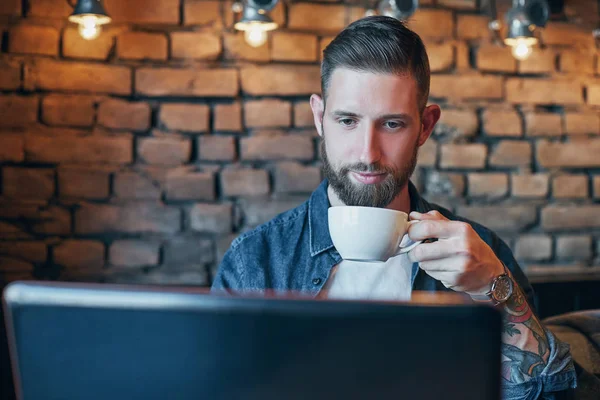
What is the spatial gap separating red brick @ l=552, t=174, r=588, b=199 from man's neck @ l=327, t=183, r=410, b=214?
104 centimetres

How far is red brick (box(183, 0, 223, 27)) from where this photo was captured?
6.90 ft

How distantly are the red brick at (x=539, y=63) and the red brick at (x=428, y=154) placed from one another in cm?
40

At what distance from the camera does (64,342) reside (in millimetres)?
508

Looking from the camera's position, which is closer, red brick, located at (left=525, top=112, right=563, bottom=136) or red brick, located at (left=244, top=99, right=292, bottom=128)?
red brick, located at (left=244, top=99, right=292, bottom=128)

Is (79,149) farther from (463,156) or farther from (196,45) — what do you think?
(463,156)

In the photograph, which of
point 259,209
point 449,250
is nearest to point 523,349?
point 449,250

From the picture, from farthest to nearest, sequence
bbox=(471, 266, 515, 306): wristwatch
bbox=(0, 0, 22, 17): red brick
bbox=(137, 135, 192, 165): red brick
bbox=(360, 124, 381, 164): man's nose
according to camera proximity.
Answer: bbox=(137, 135, 192, 165): red brick
bbox=(0, 0, 22, 17): red brick
bbox=(360, 124, 381, 164): man's nose
bbox=(471, 266, 515, 306): wristwatch

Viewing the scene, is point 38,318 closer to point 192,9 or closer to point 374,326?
point 374,326

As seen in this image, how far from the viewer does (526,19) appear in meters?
2.16

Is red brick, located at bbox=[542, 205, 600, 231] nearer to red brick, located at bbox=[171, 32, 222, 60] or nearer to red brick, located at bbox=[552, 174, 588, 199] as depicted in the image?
red brick, located at bbox=[552, 174, 588, 199]

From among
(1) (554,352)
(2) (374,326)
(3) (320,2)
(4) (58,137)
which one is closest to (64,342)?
(2) (374,326)

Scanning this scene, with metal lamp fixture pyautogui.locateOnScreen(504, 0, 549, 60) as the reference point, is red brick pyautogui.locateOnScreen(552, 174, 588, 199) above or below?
below

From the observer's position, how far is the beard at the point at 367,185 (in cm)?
130

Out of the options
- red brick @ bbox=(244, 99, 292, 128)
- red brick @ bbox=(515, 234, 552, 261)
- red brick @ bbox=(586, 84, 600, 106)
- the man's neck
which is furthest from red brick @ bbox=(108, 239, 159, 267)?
red brick @ bbox=(586, 84, 600, 106)
